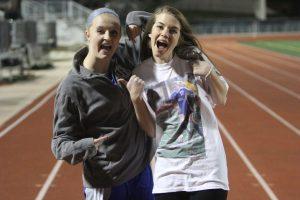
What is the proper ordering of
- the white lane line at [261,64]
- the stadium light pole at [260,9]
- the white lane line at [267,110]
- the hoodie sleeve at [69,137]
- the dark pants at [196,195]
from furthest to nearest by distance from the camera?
the stadium light pole at [260,9] < the white lane line at [261,64] < the white lane line at [267,110] < the dark pants at [196,195] < the hoodie sleeve at [69,137]

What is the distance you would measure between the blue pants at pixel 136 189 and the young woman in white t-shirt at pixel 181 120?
6cm

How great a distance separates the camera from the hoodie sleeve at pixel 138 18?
3.15 metres

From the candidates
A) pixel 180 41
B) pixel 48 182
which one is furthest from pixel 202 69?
pixel 48 182

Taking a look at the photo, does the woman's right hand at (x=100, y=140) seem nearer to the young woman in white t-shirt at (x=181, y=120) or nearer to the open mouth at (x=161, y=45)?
the young woman in white t-shirt at (x=181, y=120)

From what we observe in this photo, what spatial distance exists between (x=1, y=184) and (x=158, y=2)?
55.5 meters

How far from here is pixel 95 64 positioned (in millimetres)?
2740

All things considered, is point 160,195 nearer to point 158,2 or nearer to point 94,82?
point 94,82

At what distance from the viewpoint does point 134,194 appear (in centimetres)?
292

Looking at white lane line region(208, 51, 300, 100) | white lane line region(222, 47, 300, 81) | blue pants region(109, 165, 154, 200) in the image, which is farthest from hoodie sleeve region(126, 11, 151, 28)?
white lane line region(222, 47, 300, 81)

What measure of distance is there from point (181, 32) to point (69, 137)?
783 millimetres

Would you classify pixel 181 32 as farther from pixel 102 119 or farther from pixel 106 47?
pixel 102 119

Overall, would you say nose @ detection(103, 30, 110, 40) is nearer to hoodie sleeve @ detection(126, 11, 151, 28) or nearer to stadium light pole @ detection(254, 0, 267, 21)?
hoodie sleeve @ detection(126, 11, 151, 28)

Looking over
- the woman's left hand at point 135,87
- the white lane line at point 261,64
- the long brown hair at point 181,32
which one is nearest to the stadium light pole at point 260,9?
the white lane line at point 261,64

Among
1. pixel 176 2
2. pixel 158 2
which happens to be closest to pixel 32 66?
pixel 158 2
